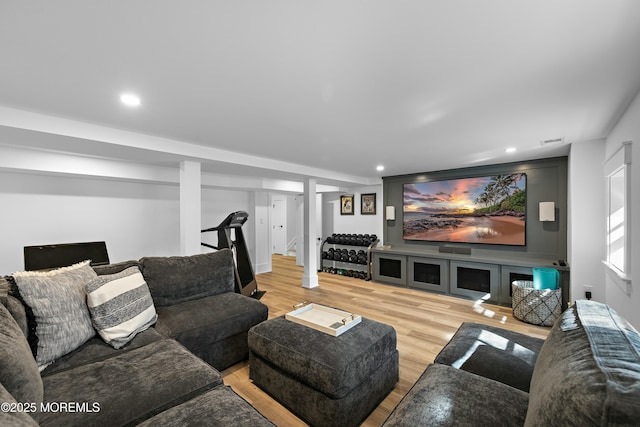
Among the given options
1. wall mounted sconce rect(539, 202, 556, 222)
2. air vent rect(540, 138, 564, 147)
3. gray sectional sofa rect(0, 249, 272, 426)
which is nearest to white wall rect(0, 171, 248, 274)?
gray sectional sofa rect(0, 249, 272, 426)

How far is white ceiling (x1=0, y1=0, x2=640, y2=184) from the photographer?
1.22 metres

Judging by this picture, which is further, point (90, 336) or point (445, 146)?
point (445, 146)

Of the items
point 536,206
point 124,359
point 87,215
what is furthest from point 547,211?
point 87,215

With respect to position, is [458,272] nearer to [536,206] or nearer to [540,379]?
[536,206]

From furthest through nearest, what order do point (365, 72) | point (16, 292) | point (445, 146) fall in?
point (445, 146), point (365, 72), point (16, 292)

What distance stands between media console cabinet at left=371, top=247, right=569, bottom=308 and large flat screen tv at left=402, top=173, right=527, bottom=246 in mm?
412

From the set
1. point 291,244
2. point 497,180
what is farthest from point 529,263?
point 291,244

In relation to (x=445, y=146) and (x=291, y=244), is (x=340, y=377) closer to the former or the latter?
(x=445, y=146)

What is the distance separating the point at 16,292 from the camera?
1.56 metres

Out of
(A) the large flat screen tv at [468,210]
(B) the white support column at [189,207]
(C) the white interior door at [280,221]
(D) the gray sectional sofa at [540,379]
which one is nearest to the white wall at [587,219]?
(A) the large flat screen tv at [468,210]

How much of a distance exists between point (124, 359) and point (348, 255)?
16.4ft

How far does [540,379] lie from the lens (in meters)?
0.99

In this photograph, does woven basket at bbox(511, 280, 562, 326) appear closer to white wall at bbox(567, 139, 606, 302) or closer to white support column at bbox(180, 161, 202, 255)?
white wall at bbox(567, 139, 606, 302)

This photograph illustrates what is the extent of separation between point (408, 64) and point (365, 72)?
0.86 feet
